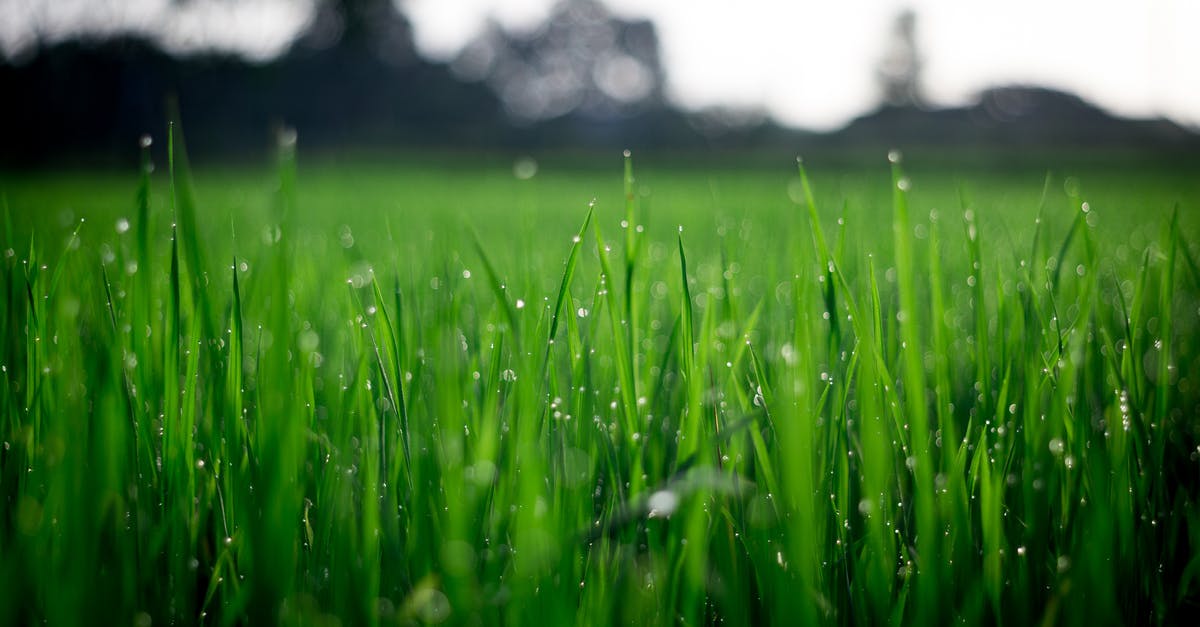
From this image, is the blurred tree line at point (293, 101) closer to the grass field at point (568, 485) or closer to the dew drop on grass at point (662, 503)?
the grass field at point (568, 485)

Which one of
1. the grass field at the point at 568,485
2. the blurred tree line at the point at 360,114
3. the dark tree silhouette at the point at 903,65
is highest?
the dark tree silhouette at the point at 903,65

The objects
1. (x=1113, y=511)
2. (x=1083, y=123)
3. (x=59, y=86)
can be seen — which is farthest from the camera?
(x=1083, y=123)

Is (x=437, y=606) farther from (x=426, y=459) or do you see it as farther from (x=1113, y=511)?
(x=1113, y=511)

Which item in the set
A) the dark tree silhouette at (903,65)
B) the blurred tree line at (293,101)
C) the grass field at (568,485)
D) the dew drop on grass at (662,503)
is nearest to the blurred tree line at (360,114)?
the blurred tree line at (293,101)

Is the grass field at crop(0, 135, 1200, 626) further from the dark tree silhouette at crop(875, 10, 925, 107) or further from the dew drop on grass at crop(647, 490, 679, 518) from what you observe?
the dark tree silhouette at crop(875, 10, 925, 107)

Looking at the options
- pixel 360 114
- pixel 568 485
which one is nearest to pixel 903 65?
pixel 360 114

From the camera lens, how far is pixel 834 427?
22.6 inches

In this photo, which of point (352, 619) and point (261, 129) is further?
point (261, 129)

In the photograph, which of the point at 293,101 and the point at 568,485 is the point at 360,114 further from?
the point at 568,485

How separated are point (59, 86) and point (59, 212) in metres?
17.7

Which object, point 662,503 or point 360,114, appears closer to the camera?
point 662,503

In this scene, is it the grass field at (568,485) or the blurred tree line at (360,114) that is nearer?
the grass field at (568,485)

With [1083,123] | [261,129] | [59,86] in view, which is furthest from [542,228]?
[1083,123]

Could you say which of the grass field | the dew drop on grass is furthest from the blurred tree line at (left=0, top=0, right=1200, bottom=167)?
the dew drop on grass
